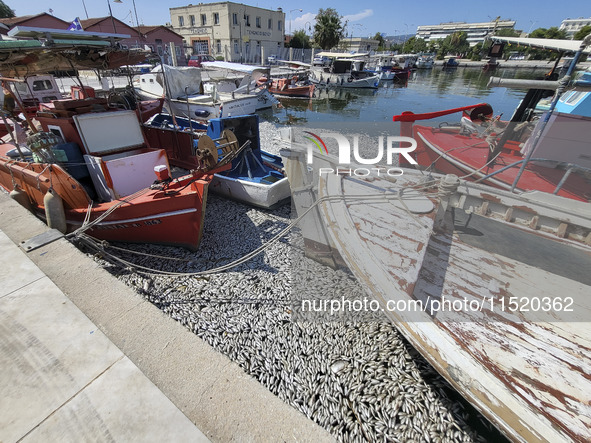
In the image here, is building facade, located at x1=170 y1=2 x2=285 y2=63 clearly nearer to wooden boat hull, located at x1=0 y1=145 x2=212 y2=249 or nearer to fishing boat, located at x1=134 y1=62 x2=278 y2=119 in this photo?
fishing boat, located at x1=134 y1=62 x2=278 y2=119

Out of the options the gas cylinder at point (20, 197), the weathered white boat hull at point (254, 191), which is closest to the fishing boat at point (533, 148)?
the weathered white boat hull at point (254, 191)

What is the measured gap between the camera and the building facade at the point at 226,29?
44344mm

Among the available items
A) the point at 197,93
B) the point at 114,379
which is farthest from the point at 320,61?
the point at 114,379

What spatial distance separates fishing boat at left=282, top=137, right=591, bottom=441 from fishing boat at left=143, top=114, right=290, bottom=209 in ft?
7.94

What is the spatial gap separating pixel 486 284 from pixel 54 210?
23.5 ft

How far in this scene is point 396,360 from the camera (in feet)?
11.6

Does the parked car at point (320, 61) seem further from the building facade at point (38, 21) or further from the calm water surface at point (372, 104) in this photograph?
the building facade at point (38, 21)

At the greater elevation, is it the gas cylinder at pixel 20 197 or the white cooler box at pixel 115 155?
the white cooler box at pixel 115 155

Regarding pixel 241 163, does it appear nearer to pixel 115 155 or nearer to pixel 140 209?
pixel 115 155

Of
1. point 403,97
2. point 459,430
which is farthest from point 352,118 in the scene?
point 459,430

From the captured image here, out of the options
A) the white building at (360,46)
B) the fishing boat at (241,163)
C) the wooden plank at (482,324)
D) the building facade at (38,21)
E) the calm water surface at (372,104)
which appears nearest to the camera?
the wooden plank at (482,324)

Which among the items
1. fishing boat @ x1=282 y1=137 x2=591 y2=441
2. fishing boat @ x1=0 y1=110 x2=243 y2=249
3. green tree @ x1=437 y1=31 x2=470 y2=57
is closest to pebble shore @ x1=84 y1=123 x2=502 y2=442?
fishing boat @ x1=282 y1=137 x2=591 y2=441

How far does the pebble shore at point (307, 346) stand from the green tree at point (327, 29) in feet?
192

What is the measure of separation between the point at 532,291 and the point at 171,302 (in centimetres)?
507
